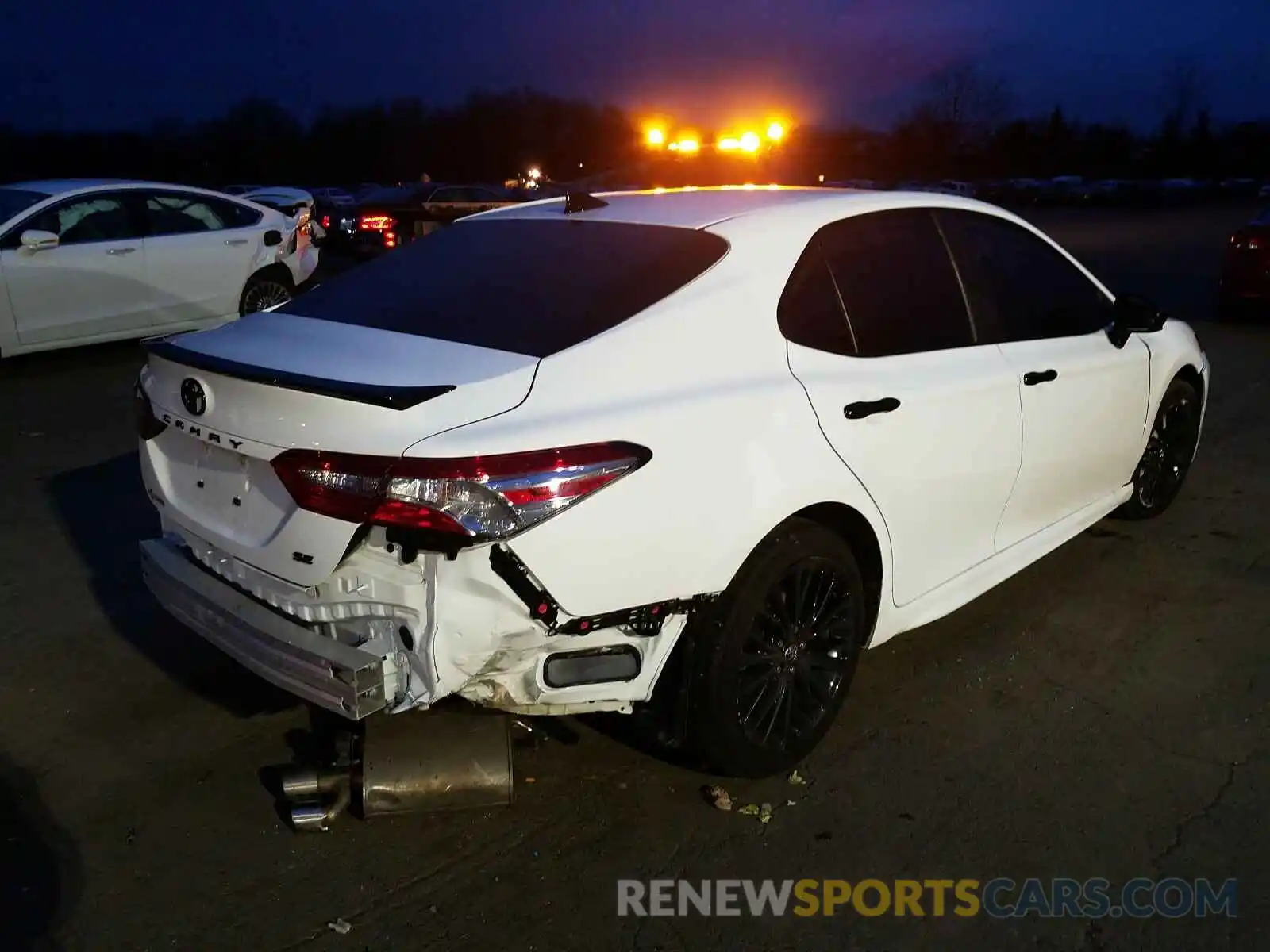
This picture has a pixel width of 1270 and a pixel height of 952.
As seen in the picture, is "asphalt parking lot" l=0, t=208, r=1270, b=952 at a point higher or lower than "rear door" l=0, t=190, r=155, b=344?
lower

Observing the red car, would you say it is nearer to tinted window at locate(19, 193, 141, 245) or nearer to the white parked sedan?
the white parked sedan

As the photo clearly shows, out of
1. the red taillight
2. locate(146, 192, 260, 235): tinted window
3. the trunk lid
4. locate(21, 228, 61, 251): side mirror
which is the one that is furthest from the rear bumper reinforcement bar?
the red taillight

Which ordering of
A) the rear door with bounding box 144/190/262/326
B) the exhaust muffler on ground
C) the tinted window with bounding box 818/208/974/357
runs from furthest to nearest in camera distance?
the rear door with bounding box 144/190/262/326 < the tinted window with bounding box 818/208/974/357 < the exhaust muffler on ground

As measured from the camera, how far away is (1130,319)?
4719 millimetres

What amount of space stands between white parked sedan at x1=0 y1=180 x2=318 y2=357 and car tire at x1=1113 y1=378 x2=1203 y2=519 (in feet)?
26.6

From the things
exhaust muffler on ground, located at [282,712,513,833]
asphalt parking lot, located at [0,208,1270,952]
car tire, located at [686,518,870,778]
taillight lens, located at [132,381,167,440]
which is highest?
taillight lens, located at [132,381,167,440]

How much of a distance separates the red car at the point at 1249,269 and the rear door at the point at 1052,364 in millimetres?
8874

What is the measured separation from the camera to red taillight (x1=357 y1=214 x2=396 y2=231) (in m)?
17.6

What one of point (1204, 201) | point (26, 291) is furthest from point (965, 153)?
point (26, 291)

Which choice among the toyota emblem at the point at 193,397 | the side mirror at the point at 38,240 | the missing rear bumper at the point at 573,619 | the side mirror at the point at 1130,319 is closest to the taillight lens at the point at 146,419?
the toyota emblem at the point at 193,397

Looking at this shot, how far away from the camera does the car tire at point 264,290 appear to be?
10.5m

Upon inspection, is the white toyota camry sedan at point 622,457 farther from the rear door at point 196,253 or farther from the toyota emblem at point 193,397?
the rear door at point 196,253

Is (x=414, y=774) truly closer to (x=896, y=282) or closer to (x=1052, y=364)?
(x=896, y=282)

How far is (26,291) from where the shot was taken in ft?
29.1
